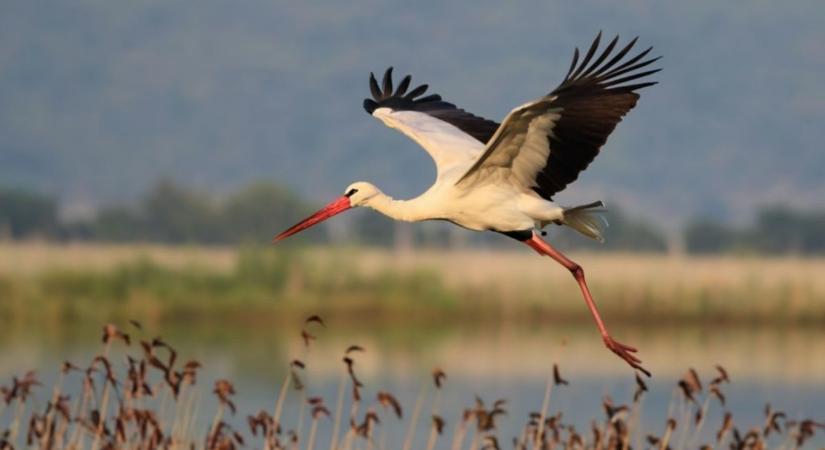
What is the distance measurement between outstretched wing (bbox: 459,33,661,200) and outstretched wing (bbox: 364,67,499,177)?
0.57 meters

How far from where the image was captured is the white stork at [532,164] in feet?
29.3

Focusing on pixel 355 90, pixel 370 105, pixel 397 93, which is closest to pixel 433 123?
pixel 370 105

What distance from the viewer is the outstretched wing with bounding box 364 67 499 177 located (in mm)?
10094

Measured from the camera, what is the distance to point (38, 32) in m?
99.1

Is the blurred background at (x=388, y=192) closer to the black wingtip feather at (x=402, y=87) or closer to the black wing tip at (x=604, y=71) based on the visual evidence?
the black wingtip feather at (x=402, y=87)

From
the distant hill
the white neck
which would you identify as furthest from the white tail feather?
the distant hill

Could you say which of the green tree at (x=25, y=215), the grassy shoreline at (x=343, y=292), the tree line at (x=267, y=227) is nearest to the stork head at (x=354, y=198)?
the grassy shoreline at (x=343, y=292)

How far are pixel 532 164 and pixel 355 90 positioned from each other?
3441 inches

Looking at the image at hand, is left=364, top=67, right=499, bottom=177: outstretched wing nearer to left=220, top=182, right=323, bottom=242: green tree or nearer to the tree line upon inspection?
the tree line

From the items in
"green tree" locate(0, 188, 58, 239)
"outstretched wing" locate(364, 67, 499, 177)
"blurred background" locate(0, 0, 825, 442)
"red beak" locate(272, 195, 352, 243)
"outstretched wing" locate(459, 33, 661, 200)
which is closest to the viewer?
"outstretched wing" locate(459, 33, 661, 200)

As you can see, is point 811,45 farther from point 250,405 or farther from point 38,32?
point 250,405

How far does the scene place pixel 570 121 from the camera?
909 cm

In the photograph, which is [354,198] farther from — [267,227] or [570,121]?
[267,227]

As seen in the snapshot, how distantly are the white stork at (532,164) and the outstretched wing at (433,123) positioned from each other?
0.5 inches
